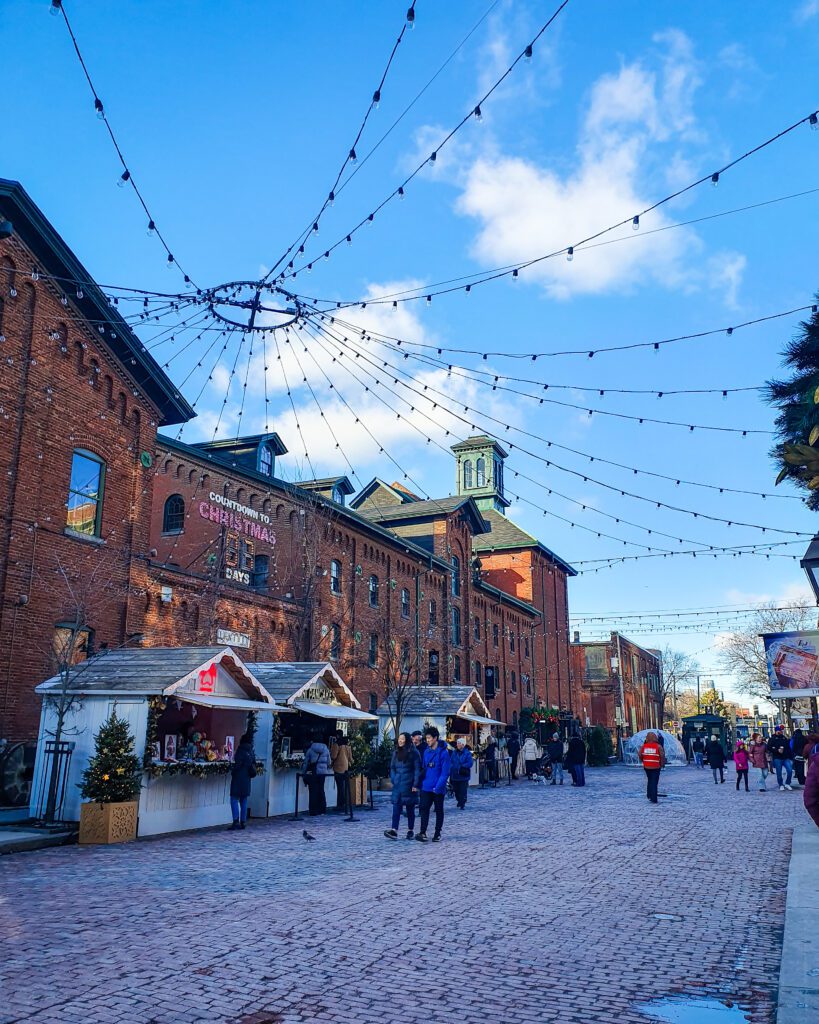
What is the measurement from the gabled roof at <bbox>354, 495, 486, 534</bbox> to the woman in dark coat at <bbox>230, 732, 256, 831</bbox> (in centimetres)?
2773

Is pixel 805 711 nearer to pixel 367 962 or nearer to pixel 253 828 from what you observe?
pixel 253 828

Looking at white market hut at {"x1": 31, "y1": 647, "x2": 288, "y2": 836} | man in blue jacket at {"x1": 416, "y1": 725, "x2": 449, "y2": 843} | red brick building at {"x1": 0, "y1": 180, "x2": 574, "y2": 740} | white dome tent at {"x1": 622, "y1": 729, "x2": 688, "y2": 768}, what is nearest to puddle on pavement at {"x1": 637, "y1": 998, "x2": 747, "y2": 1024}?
man in blue jacket at {"x1": 416, "y1": 725, "x2": 449, "y2": 843}

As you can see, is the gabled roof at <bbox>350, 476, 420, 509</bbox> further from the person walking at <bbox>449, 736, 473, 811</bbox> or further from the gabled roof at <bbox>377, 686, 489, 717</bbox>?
the person walking at <bbox>449, 736, 473, 811</bbox>

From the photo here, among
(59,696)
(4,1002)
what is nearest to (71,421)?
(59,696)

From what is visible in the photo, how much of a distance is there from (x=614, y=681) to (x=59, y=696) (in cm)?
6250

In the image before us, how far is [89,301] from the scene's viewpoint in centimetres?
2005

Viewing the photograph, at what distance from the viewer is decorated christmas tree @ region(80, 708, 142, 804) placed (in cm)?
1355

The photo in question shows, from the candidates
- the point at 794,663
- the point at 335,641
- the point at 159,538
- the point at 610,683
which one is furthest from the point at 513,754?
the point at 610,683

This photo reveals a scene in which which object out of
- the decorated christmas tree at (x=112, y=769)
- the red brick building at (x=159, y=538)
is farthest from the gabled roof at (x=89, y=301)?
the decorated christmas tree at (x=112, y=769)

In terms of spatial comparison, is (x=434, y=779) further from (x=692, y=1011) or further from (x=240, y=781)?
(x=692, y=1011)

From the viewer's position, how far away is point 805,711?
79.2 m

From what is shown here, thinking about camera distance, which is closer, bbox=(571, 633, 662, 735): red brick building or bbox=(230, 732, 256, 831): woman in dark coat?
bbox=(230, 732, 256, 831): woman in dark coat

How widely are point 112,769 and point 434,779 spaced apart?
519cm

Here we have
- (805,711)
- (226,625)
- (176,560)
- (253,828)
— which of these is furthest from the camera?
(805,711)
